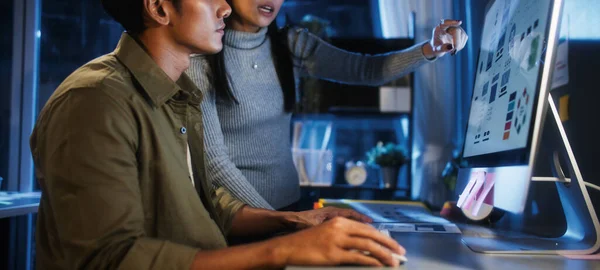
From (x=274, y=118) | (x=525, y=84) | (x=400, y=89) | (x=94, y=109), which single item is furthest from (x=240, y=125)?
(x=400, y=89)

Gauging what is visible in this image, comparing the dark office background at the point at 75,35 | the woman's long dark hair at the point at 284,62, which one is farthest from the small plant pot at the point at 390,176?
the woman's long dark hair at the point at 284,62

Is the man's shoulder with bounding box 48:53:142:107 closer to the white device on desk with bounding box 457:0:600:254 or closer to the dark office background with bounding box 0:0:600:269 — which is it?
the white device on desk with bounding box 457:0:600:254

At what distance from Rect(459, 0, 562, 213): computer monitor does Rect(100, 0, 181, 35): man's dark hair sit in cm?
66

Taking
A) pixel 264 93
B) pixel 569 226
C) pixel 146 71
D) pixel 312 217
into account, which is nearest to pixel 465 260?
pixel 569 226

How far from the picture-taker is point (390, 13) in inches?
142

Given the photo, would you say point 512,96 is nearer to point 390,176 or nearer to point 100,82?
point 100,82

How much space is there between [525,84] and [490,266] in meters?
0.29

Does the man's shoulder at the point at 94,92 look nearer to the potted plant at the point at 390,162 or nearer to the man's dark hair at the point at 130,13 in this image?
the man's dark hair at the point at 130,13

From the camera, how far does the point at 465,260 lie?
83cm

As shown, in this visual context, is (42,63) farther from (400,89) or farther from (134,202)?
(134,202)

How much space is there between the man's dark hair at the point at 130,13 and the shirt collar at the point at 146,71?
51 millimetres

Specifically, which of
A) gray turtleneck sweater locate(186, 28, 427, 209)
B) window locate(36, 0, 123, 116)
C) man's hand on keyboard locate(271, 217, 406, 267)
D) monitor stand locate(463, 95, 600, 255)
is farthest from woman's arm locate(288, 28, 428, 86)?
window locate(36, 0, 123, 116)

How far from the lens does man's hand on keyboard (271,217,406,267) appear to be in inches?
27.4

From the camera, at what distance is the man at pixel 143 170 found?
28.3 inches
